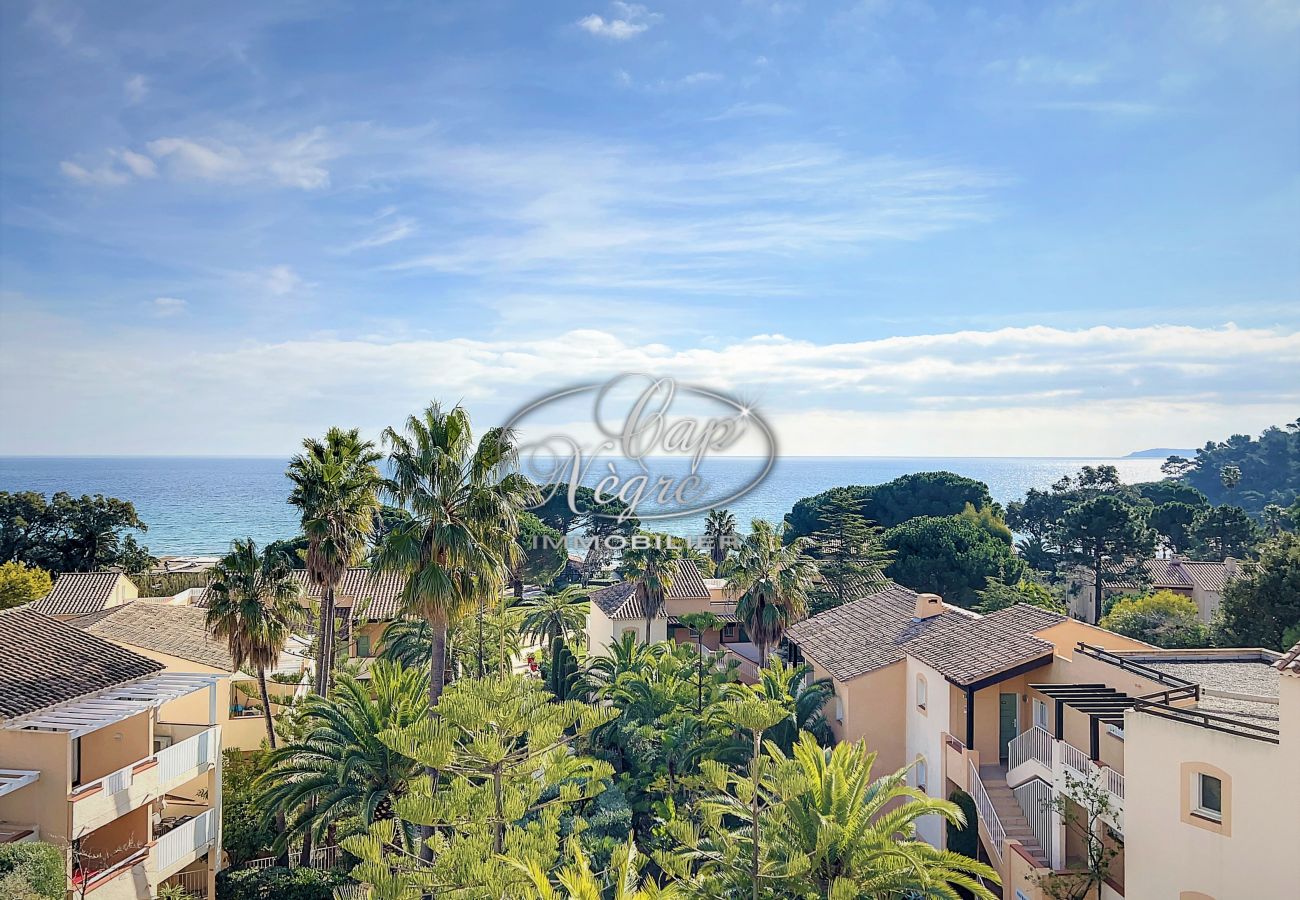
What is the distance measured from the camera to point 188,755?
2028 centimetres

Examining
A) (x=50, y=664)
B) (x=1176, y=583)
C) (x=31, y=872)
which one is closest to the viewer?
(x=31, y=872)

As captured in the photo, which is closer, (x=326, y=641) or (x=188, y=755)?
(x=188, y=755)

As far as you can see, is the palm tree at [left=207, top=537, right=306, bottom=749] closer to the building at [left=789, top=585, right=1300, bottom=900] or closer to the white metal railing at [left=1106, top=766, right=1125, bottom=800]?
the building at [left=789, top=585, right=1300, bottom=900]

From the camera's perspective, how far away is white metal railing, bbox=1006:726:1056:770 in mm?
20141

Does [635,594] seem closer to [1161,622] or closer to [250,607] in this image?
[250,607]

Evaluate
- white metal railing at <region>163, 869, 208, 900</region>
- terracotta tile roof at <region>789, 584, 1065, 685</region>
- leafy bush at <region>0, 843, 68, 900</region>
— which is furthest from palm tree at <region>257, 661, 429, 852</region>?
terracotta tile roof at <region>789, 584, 1065, 685</region>

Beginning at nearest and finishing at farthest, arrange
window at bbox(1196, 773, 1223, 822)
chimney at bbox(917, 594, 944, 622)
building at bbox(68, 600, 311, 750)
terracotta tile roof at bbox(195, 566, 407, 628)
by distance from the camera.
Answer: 1. window at bbox(1196, 773, 1223, 822)
2. building at bbox(68, 600, 311, 750)
3. chimney at bbox(917, 594, 944, 622)
4. terracotta tile roof at bbox(195, 566, 407, 628)

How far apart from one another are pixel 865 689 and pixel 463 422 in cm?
1533

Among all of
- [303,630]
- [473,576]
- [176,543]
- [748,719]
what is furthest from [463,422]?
[176,543]

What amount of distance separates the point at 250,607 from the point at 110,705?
7957 mm

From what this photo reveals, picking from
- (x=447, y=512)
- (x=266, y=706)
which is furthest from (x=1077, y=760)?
(x=266, y=706)

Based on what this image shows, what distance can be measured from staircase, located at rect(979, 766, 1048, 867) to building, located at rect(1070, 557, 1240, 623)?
1770 inches

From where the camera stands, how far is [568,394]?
43.3 m

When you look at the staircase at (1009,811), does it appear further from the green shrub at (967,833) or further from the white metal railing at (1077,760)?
the white metal railing at (1077,760)
